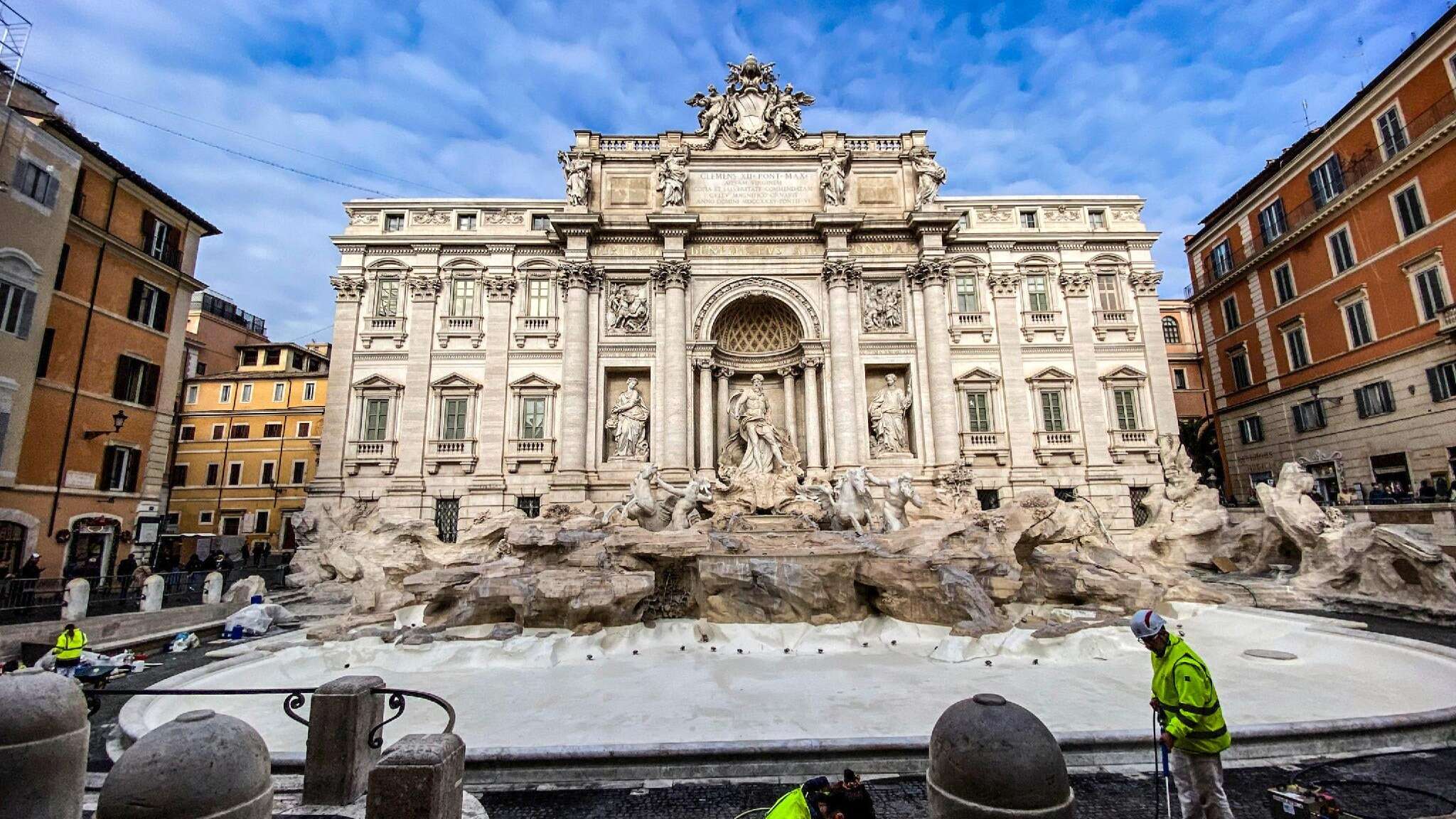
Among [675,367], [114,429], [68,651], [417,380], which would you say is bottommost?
[68,651]

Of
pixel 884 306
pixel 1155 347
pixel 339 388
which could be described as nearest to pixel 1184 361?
pixel 1155 347

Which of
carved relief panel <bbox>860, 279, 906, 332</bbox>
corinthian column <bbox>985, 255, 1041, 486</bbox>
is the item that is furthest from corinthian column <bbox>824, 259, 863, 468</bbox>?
corinthian column <bbox>985, 255, 1041, 486</bbox>

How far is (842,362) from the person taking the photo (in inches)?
912

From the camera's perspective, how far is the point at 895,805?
524cm

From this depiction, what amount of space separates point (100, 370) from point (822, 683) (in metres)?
24.4

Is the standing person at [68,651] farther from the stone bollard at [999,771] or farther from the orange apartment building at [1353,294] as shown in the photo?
the orange apartment building at [1353,294]

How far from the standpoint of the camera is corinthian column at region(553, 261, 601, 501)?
72.0 feet

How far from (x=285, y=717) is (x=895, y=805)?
→ 7.34 metres

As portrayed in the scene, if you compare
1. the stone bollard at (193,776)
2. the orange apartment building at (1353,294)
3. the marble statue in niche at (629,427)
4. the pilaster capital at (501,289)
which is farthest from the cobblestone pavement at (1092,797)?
the pilaster capital at (501,289)

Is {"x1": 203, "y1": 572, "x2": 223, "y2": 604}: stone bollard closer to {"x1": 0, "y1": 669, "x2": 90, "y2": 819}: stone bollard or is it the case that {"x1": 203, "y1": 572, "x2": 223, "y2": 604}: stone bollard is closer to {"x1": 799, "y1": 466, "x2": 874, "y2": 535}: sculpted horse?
{"x1": 0, "y1": 669, "x2": 90, "y2": 819}: stone bollard

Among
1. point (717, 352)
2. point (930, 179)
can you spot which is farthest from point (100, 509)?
point (930, 179)

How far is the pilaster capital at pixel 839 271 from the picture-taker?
78.0 feet

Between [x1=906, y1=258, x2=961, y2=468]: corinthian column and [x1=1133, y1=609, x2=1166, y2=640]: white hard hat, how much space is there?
18505mm

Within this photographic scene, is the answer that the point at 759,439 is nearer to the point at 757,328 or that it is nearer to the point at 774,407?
the point at 774,407
